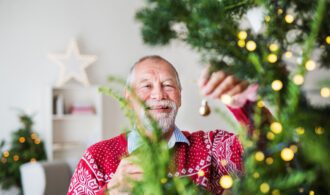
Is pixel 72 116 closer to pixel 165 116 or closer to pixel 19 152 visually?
pixel 19 152

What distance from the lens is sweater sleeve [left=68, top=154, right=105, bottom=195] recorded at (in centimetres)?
138

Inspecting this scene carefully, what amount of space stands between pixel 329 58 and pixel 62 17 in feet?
16.8

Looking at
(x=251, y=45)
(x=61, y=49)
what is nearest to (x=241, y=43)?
(x=251, y=45)

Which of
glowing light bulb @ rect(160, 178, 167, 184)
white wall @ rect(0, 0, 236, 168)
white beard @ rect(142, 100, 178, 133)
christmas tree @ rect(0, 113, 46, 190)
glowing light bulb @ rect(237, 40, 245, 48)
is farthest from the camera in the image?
white wall @ rect(0, 0, 236, 168)

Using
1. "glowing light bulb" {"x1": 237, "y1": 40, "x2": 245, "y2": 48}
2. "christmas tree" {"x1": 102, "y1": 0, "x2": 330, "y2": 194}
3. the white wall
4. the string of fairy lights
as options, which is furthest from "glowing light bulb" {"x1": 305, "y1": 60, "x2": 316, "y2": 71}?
the string of fairy lights

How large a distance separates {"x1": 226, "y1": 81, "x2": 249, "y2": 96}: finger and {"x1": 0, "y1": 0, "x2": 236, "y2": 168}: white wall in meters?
4.27

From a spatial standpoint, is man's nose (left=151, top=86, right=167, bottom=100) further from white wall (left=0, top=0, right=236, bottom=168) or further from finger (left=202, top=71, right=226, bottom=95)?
white wall (left=0, top=0, right=236, bottom=168)

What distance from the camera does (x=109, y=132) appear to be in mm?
5680

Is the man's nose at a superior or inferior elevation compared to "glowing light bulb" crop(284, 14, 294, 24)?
inferior

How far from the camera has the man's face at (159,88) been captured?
1.46 m

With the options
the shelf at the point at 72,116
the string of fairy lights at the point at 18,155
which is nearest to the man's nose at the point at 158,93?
the string of fairy lights at the point at 18,155

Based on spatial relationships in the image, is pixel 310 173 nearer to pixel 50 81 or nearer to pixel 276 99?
pixel 276 99

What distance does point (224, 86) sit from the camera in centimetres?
61

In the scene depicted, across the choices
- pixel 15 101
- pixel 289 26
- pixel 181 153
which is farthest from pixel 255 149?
pixel 15 101
